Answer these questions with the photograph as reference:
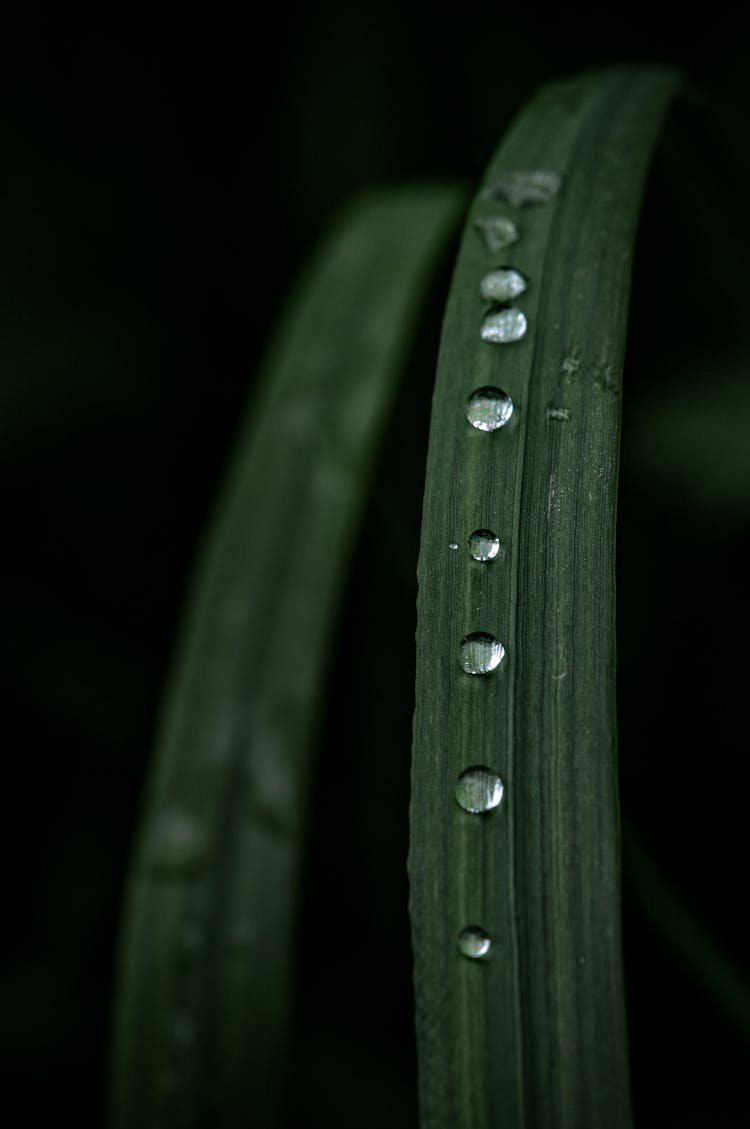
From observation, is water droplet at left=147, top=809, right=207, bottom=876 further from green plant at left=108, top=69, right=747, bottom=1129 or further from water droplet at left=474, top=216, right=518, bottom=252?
water droplet at left=474, top=216, right=518, bottom=252

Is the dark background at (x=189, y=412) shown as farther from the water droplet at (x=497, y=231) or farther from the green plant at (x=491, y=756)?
the water droplet at (x=497, y=231)

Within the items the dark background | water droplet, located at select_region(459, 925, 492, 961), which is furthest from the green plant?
the dark background

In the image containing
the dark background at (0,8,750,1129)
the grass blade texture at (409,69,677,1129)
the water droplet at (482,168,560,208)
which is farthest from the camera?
the dark background at (0,8,750,1129)

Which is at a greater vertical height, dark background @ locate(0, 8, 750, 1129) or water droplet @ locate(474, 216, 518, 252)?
dark background @ locate(0, 8, 750, 1129)

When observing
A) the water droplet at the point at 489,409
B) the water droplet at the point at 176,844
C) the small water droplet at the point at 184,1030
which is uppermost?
the water droplet at the point at 489,409

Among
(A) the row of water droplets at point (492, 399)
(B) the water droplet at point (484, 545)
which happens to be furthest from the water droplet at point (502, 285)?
(B) the water droplet at point (484, 545)

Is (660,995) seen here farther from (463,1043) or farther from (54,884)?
(54,884)

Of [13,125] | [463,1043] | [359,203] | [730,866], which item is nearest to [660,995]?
[730,866]
